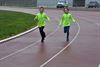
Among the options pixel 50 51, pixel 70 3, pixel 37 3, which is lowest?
pixel 37 3

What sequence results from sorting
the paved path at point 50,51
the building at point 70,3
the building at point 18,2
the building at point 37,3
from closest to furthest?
1. the paved path at point 50,51
2. the building at point 70,3
3. the building at point 37,3
4. the building at point 18,2

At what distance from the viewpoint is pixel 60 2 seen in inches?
3091

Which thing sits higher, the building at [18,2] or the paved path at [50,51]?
the paved path at [50,51]

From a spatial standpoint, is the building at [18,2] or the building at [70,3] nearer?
the building at [70,3]

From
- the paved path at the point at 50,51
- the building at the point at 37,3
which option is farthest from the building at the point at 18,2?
the paved path at the point at 50,51

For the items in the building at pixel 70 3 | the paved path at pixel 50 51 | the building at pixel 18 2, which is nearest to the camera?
the paved path at pixel 50 51

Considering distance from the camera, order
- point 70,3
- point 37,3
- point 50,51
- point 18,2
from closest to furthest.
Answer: point 50,51, point 70,3, point 37,3, point 18,2

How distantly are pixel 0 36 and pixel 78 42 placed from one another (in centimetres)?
448

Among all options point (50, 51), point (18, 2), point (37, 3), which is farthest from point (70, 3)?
point (50, 51)

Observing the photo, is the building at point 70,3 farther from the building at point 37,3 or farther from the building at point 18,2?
the building at point 18,2

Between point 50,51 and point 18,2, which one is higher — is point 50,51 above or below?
above

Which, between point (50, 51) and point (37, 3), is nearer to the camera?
point (50, 51)

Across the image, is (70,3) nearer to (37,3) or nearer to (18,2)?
(37,3)

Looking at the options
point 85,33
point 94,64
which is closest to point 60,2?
point 85,33
